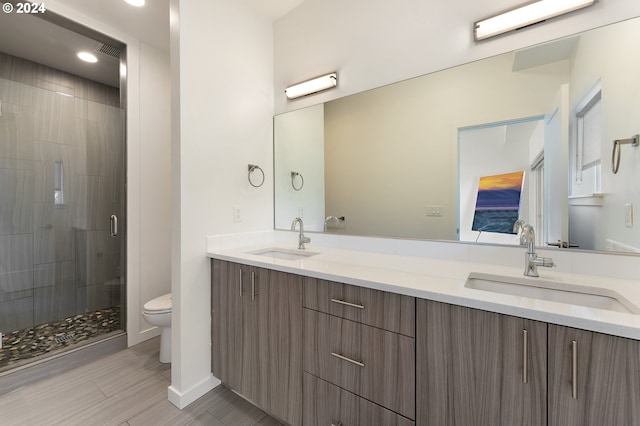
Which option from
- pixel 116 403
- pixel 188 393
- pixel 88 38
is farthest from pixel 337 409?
pixel 88 38

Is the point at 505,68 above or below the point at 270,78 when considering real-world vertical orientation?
below

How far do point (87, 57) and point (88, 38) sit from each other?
1.19 ft

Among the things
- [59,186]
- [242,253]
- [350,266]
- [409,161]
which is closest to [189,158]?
[242,253]

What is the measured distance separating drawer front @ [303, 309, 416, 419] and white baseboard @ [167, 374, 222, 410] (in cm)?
89

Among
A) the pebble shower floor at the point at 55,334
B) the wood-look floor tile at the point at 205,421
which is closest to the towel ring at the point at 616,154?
the wood-look floor tile at the point at 205,421

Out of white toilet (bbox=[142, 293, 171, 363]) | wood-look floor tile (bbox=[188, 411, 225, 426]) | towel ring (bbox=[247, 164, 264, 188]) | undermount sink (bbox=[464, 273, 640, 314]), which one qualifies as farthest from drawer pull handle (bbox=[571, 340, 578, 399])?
white toilet (bbox=[142, 293, 171, 363])

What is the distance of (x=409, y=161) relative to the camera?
1.71m

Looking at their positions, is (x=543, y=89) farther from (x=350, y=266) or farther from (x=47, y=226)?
(x=47, y=226)

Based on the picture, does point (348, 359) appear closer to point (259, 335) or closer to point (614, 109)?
point (259, 335)

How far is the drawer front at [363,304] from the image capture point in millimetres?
1030

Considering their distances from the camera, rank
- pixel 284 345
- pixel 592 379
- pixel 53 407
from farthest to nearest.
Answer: pixel 53 407, pixel 284 345, pixel 592 379

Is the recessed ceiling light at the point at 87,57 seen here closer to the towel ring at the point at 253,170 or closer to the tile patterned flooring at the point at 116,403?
the towel ring at the point at 253,170

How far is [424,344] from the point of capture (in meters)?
0.98

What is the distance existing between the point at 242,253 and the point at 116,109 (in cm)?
198
